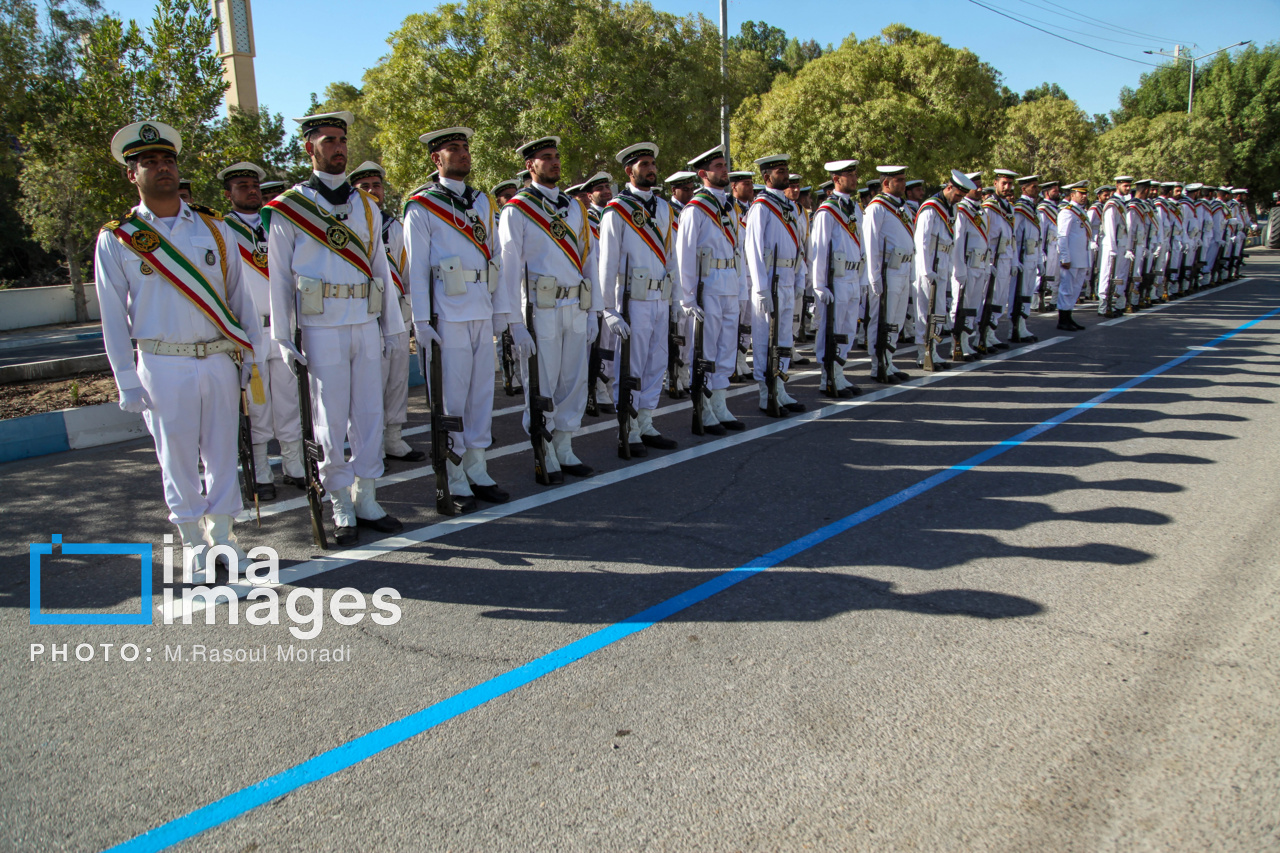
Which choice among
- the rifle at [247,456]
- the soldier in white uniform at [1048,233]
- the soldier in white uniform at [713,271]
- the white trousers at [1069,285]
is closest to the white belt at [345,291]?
the rifle at [247,456]

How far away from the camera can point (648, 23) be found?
1864 centimetres

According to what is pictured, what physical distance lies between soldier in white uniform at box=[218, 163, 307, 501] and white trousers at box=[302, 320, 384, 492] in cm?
125

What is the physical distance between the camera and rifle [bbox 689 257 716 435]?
23.4ft

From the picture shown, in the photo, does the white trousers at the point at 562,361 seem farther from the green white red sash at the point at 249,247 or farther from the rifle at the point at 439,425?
the green white red sash at the point at 249,247

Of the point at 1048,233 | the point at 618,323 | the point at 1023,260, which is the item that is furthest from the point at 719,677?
the point at 1048,233

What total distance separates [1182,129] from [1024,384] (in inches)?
1391

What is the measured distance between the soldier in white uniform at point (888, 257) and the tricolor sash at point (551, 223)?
14.1 feet

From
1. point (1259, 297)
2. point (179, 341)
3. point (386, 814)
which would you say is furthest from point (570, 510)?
point (1259, 297)

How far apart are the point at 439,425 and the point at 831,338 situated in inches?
185

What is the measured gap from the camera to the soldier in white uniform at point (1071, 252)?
13.0 m

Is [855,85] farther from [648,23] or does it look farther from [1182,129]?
[1182,129]

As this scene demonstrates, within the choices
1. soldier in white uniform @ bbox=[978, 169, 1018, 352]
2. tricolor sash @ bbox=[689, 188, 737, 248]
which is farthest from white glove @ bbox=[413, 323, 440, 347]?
soldier in white uniform @ bbox=[978, 169, 1018, 352]

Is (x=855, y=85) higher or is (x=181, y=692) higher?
(x=855, y=85)

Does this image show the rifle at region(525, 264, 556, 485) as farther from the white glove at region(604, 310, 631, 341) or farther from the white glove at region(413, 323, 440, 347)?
the white glove at region(413, 323, 440, 347)
